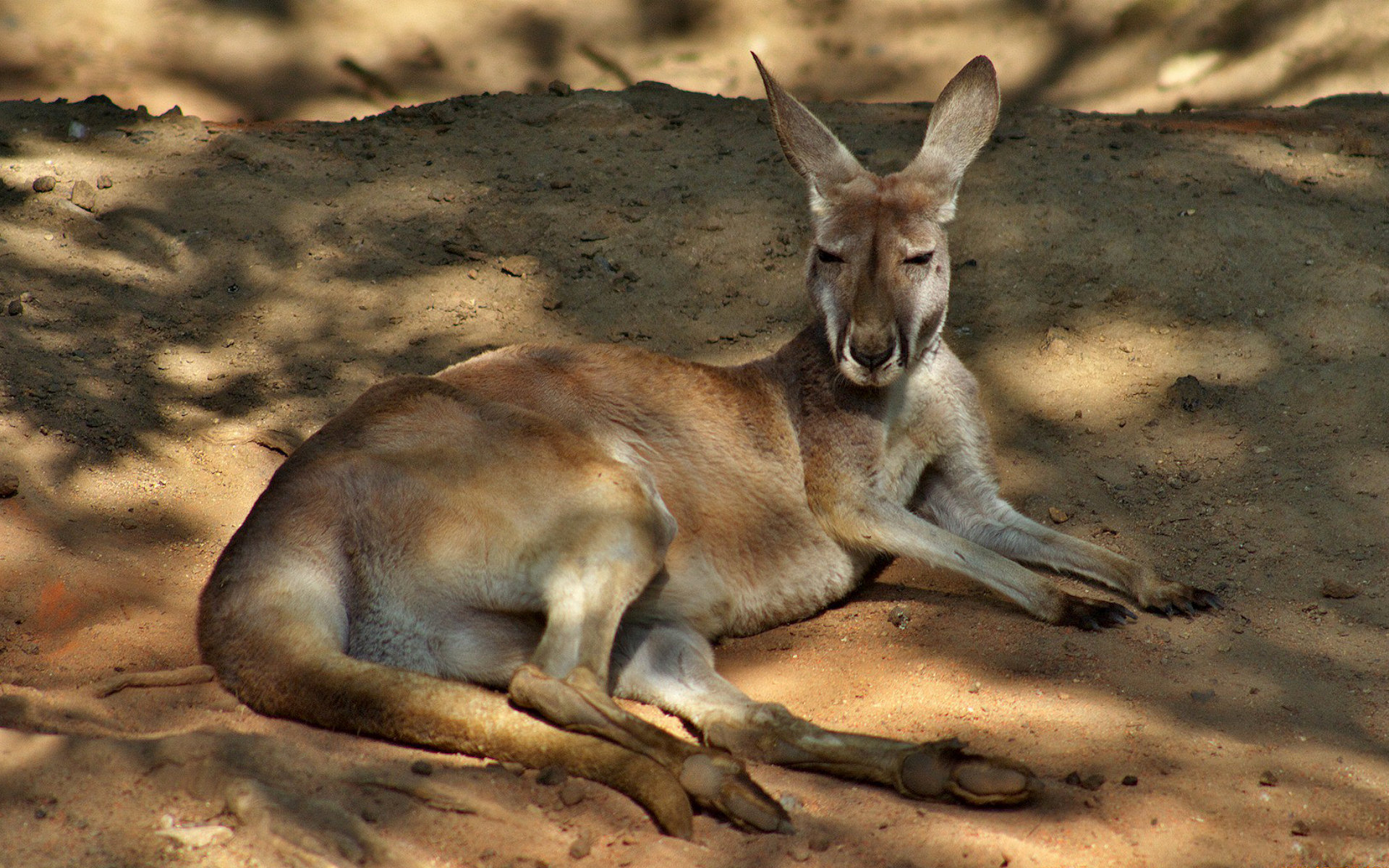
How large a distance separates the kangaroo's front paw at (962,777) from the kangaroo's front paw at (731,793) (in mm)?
350

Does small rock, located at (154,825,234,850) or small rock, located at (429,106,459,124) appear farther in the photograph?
small rock, located at (429,106,459,124)

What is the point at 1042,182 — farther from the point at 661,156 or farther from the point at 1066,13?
the point at 1066,13

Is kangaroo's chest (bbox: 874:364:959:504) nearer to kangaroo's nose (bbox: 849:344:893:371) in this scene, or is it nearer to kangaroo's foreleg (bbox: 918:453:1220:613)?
kangaroo's foreleg (bbox: 918:453:1220:613)

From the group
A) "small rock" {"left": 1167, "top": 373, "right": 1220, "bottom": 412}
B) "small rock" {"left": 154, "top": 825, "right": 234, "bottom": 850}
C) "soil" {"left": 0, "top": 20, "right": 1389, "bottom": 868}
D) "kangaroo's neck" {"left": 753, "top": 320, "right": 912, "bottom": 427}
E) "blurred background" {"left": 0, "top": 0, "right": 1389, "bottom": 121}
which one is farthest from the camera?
"blurred background" {"left": 0, "top": 0, "right": 1389, "bottom": 121}

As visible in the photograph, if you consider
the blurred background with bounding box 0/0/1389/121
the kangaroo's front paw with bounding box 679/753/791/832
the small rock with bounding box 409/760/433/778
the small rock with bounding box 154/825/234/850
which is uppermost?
the blurred background with bounding box 0/0/1389/121

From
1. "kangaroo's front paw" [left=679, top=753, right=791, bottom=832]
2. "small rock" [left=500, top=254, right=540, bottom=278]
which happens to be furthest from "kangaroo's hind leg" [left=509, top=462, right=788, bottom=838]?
"small rock" [left=500, top=254, right=540, bottom=278]

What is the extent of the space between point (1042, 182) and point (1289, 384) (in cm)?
166

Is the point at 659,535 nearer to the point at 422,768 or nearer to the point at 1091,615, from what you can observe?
the point at 422,768

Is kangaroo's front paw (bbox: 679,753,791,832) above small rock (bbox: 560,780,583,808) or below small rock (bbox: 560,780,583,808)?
above

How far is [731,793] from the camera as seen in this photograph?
2236 mm

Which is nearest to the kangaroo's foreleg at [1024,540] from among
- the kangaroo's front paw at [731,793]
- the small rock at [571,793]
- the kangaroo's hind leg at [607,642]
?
the kangaroo's hind leg at [607,642]

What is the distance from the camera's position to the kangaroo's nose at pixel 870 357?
3.40m

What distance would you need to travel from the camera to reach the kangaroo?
2361 millimetres

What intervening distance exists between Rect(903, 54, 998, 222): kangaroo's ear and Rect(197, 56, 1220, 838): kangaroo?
1cm
